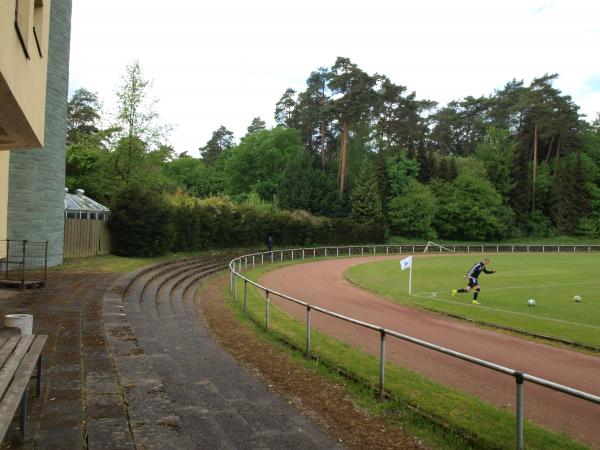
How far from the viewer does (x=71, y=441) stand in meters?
4.13

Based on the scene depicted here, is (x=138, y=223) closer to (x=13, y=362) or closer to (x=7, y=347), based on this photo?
(x=7, y=347)

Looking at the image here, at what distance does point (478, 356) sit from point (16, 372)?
9.53 meters

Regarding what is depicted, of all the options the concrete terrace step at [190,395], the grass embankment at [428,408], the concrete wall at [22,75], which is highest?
the concrete wall at [22,75]

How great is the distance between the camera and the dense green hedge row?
2605cm

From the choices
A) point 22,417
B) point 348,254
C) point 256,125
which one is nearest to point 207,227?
point 348,254

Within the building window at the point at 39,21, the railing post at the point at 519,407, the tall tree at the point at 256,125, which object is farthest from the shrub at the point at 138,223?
the tall tree at the point at 256,125

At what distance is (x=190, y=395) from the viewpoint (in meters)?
5.85

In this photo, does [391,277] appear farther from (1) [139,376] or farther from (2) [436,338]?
(1) [139,376]

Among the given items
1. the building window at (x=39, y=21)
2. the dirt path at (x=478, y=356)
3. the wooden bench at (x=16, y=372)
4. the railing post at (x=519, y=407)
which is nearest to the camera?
the wooden bench at (x=16, y=372)

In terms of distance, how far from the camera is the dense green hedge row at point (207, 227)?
2605cm

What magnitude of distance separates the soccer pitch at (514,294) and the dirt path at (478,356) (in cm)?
137

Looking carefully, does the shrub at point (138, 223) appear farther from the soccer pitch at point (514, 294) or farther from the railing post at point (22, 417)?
the railing post at point (22, 417)

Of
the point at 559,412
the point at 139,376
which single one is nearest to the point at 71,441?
the point at 139,376

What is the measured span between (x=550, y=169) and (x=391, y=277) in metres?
63.8
